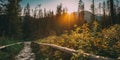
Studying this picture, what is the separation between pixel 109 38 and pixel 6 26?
4607 centimetres

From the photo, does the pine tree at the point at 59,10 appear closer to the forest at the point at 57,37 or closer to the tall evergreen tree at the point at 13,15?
the forest at the point at 57,37

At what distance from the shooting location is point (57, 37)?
2095 cm

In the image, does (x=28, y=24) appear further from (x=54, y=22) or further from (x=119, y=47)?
(x=119, y=47)

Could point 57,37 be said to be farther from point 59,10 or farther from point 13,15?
point 59,10

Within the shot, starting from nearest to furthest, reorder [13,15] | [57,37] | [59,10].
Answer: [57,37], [13,15], [59,10]

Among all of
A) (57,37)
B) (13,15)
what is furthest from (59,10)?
(57,37)

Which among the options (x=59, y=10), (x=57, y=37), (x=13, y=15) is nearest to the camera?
(x=57, y=37)

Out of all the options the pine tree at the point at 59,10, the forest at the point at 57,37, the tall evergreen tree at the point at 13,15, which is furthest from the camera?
the pine tree at the point at 59,10

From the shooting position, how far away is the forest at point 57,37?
9607mm

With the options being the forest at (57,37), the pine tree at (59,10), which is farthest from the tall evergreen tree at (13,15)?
the pine tree at (59,10)

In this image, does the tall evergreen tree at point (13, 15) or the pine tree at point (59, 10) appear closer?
the tall evergreen tree at point (13, 15)

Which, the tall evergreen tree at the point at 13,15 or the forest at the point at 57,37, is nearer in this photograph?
the forest at the point at 57,37

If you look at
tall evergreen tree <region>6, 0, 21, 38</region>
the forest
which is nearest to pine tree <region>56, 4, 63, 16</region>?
the forest

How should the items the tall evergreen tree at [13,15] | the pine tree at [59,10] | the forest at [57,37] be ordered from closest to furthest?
1. the forest at [57,37]
2. the tall evergreen tree at [13,15]
3. the pine tree at [59,10]
